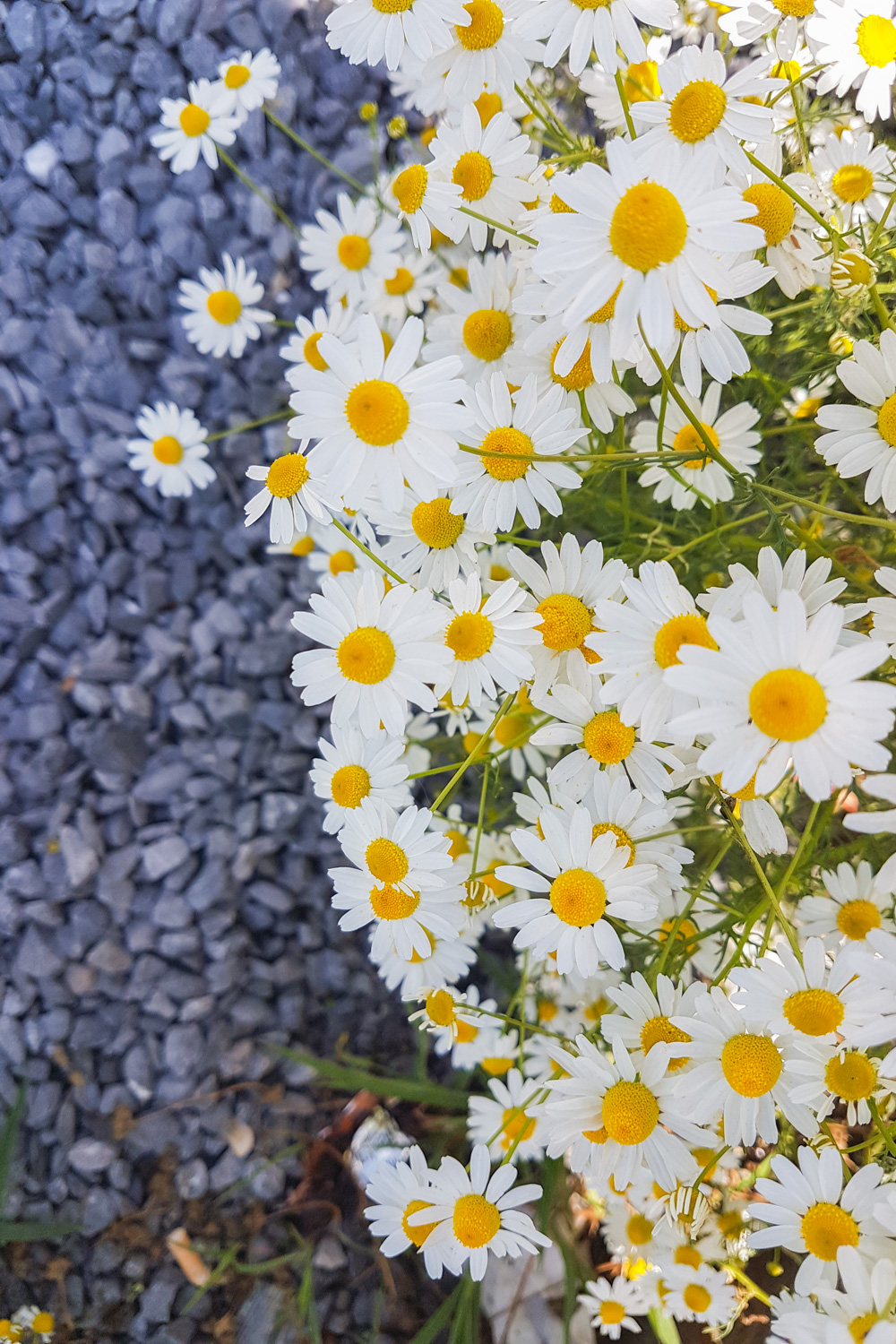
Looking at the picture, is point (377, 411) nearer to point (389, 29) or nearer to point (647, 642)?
point (647, 642)

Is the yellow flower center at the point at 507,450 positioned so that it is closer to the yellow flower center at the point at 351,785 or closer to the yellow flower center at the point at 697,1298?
the yellow flower center at the point at 351,785

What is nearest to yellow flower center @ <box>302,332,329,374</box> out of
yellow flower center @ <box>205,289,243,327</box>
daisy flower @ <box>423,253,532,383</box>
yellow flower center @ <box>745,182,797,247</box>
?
daisy flower @ <box>423,253,532,383</box>

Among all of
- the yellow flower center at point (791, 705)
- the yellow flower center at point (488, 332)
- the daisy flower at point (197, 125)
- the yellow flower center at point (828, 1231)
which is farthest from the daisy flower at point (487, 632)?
the daisy flower at point (197, 125)

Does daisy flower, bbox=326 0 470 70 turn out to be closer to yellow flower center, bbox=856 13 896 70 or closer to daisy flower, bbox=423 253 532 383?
daisy flower, bbox=423 253 532 383

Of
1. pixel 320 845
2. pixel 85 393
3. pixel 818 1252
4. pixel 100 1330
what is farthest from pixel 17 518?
pixel 818 1252

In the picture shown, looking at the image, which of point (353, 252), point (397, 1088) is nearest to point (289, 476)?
point (353, 252)

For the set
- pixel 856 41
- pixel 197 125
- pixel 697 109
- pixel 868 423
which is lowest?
pixel 868 423
